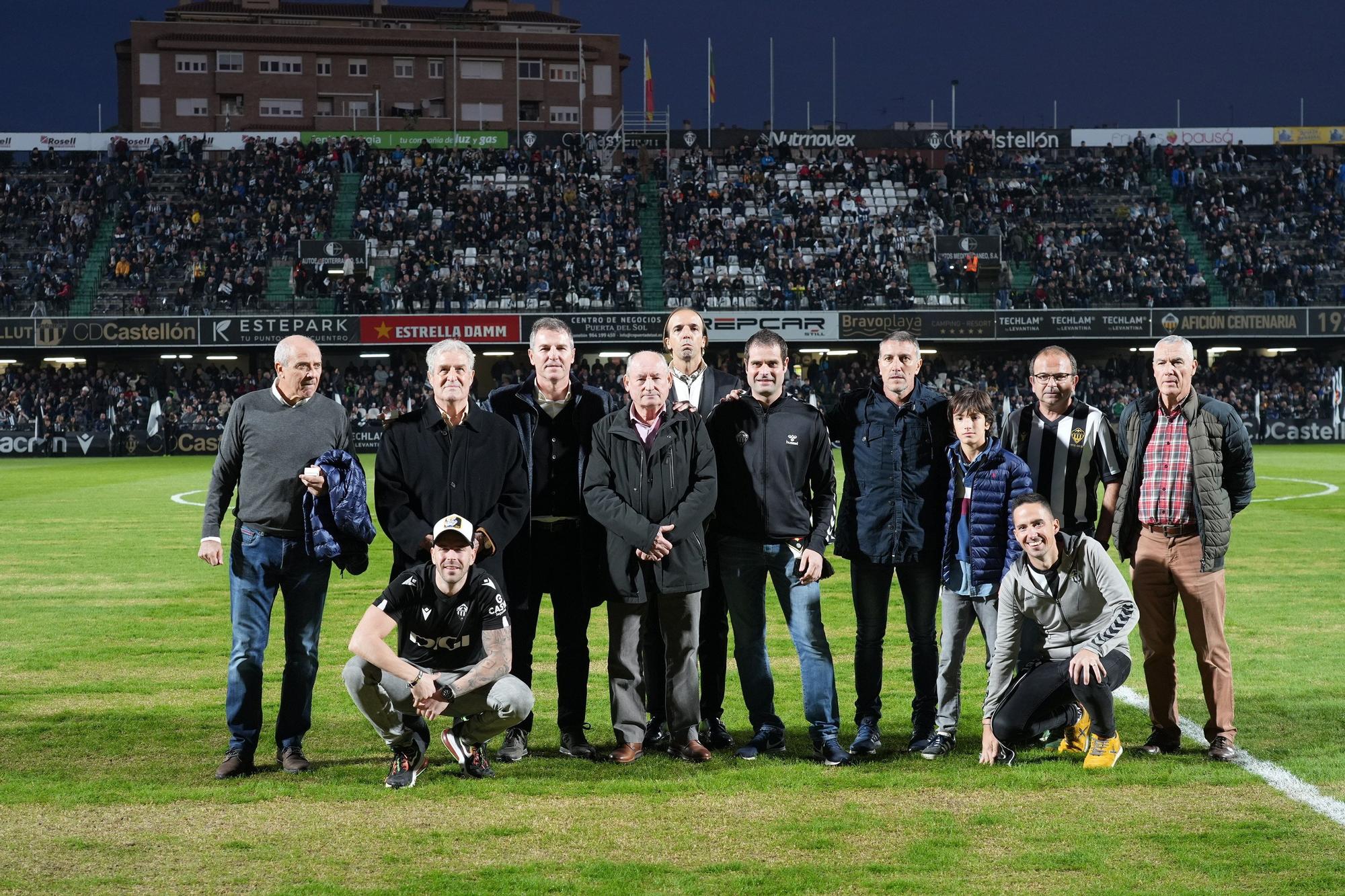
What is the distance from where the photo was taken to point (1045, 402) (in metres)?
7.46

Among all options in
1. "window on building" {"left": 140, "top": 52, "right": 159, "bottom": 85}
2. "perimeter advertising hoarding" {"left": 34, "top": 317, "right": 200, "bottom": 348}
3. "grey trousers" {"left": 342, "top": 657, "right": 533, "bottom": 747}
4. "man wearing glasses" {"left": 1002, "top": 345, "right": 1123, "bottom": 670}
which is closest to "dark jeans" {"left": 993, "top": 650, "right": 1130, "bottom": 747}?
"man wearing glasses" {"left": 1002, "top": 345, "right": 1123, "bottom": 670}

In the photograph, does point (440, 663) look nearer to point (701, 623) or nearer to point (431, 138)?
point (701, 623)

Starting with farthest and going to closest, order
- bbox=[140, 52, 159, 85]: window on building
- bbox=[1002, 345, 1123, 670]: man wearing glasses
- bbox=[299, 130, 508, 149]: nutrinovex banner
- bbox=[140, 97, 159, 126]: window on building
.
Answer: bbox=[140, 97, 159, 126]: window on building → bbox=[140, 52, 159, 85]: window on building → bbox=[299, 130, 508, 149]: nutrinovex banner → bbox=[1002, 345, 1123, 670]: man wearing glasses

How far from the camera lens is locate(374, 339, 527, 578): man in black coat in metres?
7.01

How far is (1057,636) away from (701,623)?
2.06 m

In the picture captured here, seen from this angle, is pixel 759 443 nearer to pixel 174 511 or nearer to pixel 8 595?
pixel 8 595

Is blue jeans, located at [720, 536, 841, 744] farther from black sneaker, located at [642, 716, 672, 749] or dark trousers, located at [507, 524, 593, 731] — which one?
dark trousers, located at [507, 524, 593, 731]

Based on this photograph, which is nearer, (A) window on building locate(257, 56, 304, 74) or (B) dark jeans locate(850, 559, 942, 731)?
(B) dark jeans locate(850, 559, 942, 731)

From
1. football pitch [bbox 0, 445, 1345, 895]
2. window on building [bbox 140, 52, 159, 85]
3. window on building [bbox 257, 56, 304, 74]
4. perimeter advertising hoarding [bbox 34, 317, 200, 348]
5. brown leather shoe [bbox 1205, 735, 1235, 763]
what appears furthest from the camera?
window on building [bbox 257, 56, 304, 74]

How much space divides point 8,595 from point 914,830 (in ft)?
36.9

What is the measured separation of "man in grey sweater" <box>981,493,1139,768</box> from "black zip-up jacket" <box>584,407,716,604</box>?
1.71 m

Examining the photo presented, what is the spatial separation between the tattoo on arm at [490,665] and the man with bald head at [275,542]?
93 centimetres

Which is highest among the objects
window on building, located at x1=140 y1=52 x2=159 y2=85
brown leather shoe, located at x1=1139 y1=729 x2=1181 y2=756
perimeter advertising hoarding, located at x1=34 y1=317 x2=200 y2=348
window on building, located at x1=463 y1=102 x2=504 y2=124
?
window on building, located at x1=140 y1=52 x2=159 y2=85

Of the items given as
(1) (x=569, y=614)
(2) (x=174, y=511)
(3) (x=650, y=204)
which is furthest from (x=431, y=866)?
(3) (x=650, y=204)
